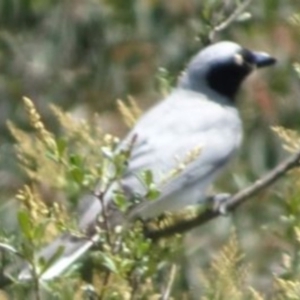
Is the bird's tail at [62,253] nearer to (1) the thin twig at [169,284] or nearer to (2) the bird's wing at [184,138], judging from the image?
(1) the thin twig at [169,284]

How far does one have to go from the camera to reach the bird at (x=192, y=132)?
3990 mm

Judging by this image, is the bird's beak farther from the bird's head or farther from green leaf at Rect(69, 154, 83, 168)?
green leaf at Rect(69, 154, 83, 168)

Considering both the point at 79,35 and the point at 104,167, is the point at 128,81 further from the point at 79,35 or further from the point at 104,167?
the point at 104,167

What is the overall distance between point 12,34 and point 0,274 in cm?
347

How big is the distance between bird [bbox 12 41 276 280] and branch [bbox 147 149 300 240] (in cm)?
7

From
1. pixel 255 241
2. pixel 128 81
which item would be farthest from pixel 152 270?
pixel 128 81

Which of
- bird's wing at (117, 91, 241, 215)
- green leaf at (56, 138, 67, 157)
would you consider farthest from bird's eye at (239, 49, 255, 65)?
green leaf at (56, 138, 67, 157)

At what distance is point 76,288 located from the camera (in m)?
3.00

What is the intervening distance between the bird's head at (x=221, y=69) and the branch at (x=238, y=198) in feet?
4.12

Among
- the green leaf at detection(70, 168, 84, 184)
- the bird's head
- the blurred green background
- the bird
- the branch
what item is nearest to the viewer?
the green leaf at detection(70, 168, 84, 184)

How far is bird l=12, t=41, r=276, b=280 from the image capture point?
3.99m

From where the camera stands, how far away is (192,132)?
453 cm

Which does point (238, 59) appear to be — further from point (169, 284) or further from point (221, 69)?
point (169, 284)

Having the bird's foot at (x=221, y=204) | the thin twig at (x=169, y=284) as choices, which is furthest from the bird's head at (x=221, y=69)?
the thin twig at (x=169, y=284)
